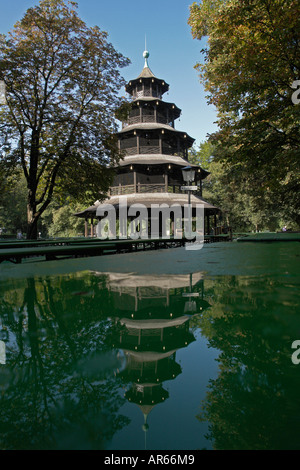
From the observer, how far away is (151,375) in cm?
118

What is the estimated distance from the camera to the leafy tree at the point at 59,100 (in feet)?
42.7

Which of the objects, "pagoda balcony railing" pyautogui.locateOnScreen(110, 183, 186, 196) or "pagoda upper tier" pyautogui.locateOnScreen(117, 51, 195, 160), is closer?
"pagoda balcony railing" pyautogui.locateOnScreen(110, 183, 186, 196)

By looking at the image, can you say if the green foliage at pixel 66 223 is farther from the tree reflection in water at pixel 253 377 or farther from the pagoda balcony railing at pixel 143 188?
the tree reflection in water at pixel 253 377

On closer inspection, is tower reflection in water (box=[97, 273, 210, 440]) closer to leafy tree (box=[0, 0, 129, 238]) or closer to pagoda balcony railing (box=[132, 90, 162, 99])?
leafy tree (box=[0, 0, 129, 238])

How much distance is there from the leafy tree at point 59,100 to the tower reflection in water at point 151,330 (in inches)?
475

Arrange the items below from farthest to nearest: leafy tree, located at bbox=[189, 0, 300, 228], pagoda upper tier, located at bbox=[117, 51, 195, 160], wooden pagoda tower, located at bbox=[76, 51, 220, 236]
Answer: pagoda upper tier, located at bbox=[117, 51, 195, 160], wooden pagoda tower, located at bbox=[76, 51, 220, 236], leafy tree, located at bbox=[189, 0, 300, 228]

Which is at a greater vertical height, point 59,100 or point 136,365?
point 59,100

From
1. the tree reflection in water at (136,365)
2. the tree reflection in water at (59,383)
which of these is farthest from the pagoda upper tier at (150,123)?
the tree reflection in water at (59,383)

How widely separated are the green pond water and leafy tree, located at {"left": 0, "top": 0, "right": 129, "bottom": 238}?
12.8 m

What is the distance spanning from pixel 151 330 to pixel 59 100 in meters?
15.8

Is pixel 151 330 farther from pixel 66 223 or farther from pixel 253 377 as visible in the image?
pixel 66 223

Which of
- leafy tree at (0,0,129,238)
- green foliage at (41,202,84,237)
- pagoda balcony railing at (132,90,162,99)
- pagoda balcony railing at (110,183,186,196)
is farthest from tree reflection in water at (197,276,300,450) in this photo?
green foliage at (41,202,84,237)

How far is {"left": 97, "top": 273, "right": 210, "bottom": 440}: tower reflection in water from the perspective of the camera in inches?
43.5

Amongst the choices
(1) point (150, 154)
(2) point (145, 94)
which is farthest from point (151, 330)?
(2) point (145, 94)
